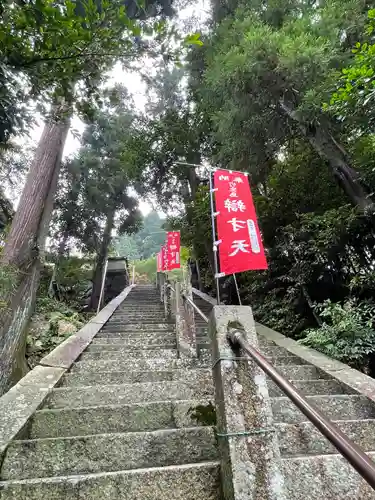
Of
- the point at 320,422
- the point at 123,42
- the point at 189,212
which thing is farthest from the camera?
the point at 189,212

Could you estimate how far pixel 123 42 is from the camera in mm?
2232

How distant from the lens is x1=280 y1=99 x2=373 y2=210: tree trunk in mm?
4910

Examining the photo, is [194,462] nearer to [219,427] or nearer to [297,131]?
[219,427]

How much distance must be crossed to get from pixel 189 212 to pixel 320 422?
869 centimetres

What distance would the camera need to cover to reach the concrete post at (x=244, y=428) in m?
1.34

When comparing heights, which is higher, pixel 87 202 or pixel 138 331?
pixel 87 202

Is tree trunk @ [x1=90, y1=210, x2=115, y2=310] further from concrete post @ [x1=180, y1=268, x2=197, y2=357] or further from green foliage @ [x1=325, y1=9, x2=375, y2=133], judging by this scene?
green foliage @ [x1=325, y1=9, x2=375, y2=133]

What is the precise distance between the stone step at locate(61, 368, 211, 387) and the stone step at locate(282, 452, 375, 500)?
1.57 m

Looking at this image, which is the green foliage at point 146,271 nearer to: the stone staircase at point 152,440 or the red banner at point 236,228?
the red banner at point 236,228

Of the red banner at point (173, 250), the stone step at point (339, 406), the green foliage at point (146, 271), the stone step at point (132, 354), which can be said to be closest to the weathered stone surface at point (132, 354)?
the stone step at point (132, 354)

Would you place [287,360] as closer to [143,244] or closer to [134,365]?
[134,365]

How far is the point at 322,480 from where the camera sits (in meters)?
1.70

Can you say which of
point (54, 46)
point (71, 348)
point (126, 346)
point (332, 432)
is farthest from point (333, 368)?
point (54, 46)

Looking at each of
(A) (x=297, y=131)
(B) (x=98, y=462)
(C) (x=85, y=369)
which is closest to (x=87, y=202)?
(A) (x=297, y=131)
